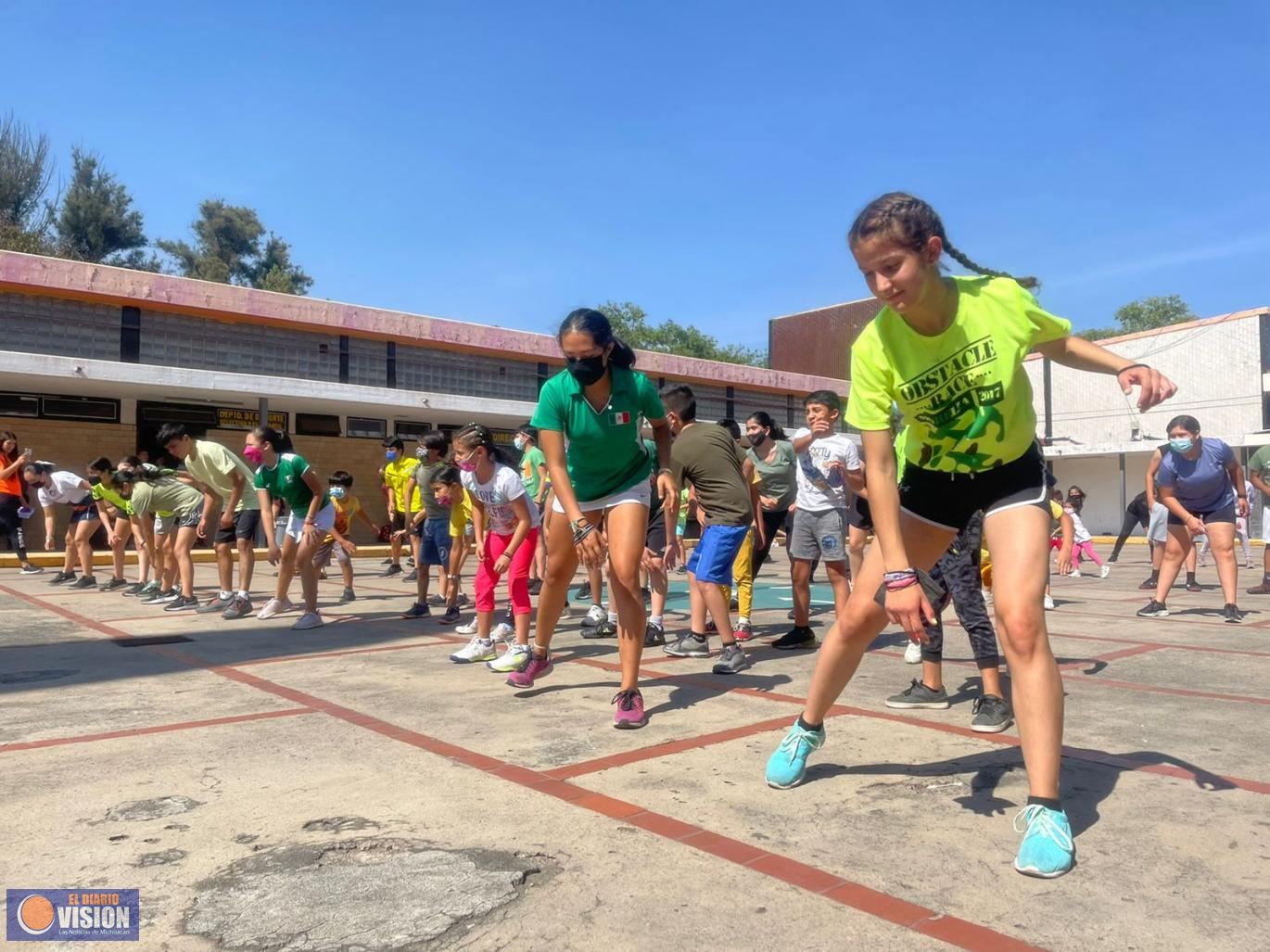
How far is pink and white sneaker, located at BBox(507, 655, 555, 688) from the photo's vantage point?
493 cm

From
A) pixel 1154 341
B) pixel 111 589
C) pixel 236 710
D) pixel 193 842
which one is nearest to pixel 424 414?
pixel 111 589

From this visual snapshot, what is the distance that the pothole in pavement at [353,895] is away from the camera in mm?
2152

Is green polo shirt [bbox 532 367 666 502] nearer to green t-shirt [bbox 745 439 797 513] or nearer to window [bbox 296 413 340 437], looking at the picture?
green t-shirt [bbox 745 439 797 513]

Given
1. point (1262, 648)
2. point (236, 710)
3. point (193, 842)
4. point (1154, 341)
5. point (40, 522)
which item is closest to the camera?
point (193, 842)

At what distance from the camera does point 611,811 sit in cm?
294

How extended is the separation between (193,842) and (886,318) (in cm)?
260

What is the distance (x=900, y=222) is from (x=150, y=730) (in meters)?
3.65

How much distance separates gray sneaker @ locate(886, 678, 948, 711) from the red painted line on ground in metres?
2.72

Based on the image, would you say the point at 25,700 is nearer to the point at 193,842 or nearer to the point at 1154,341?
the point at 193,842

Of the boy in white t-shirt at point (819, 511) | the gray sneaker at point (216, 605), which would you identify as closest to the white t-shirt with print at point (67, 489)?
the gray sneaker at point (216, 605)

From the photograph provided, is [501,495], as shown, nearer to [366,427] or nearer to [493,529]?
[493,529]

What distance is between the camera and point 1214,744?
3.71 m

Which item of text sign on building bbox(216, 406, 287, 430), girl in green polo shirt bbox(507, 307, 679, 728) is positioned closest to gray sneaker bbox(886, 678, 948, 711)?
girl in green polo shirt bbox(507, 307, 679, 728)

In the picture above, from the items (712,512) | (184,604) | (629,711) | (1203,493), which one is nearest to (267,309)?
(184,604)
